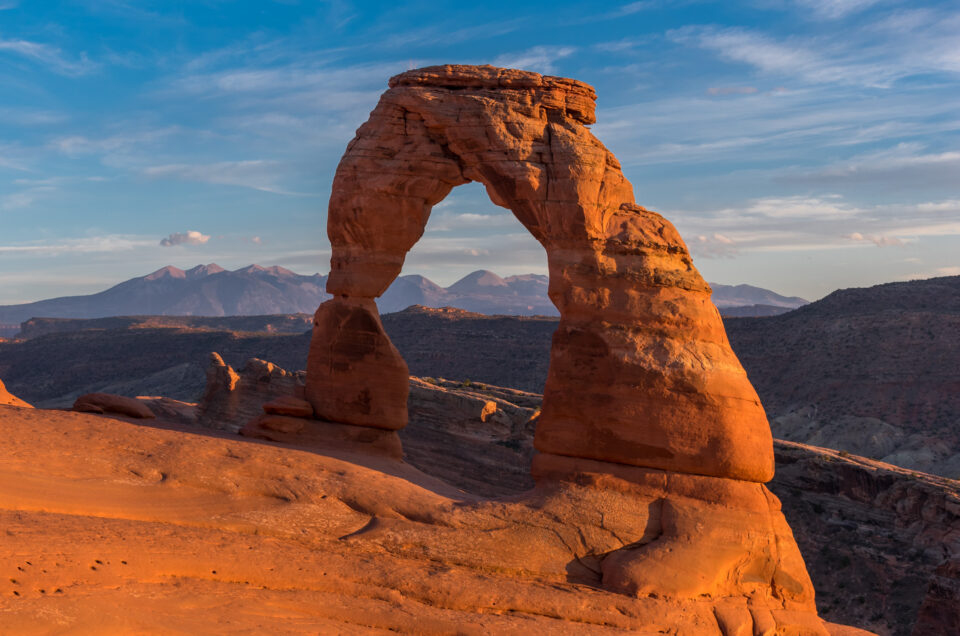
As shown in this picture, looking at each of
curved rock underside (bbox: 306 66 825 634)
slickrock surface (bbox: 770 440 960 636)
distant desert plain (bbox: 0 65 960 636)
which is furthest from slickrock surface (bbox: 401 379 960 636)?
curved rock underside (bbox: 306 66 825 634)

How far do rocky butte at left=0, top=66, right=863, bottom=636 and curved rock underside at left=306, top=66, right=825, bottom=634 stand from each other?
0.14 ft

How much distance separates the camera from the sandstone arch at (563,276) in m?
15.9

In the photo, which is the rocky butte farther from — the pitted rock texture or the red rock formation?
the red rock formation

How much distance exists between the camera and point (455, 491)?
17.3m

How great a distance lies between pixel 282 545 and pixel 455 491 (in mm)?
5195

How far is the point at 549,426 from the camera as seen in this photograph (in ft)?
54.4

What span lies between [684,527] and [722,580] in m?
1.09

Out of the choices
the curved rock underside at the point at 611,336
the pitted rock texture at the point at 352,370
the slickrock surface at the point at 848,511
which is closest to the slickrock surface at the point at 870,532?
the slickrock surface at the point at 848,511

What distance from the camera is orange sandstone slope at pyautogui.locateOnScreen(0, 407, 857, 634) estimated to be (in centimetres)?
1048

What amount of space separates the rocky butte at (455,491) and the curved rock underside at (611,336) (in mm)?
44

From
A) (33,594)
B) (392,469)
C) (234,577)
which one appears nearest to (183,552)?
(234,577)

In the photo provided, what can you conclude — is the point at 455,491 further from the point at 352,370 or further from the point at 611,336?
the point at 611,336

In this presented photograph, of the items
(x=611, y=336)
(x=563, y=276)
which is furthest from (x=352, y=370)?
(x=611, y=336)

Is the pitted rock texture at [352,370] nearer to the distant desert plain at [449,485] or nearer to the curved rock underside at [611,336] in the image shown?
the distant desert plain at [449,485]
